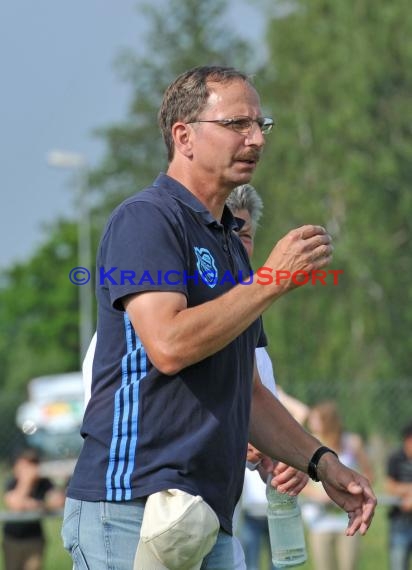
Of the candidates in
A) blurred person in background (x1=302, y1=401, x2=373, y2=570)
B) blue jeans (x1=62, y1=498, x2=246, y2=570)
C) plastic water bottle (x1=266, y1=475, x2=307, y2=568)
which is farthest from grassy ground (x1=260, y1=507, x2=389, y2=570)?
blue jeans (x1=62, y1=498, x2=246, y2=570)

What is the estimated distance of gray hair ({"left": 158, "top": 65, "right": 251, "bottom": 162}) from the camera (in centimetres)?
370

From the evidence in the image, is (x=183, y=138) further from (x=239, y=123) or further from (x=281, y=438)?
(x=281, y=438)

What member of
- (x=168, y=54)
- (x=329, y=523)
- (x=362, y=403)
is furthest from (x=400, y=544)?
(x=168, y=54)

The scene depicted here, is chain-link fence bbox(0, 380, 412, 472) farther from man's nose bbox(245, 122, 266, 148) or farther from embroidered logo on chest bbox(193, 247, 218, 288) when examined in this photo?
embroidered logo on chest bbox(193, 247, 218, 288)

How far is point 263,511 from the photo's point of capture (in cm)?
1067

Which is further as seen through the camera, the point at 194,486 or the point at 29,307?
the point at 29,307

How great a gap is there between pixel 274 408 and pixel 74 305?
56.9 metres

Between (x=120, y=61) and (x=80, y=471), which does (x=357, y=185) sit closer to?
Result: (x=120, y=61)

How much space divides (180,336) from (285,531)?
171 cm

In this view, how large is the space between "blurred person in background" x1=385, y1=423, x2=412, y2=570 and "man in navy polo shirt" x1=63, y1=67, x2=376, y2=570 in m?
7.17

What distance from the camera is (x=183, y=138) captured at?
3695 millimetres

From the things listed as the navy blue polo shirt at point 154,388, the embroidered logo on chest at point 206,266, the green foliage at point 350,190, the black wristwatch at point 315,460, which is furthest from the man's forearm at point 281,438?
the green foliage at point 350,190

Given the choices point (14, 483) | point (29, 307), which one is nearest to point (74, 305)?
point (29, 307)

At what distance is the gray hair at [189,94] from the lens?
12.1 feet
